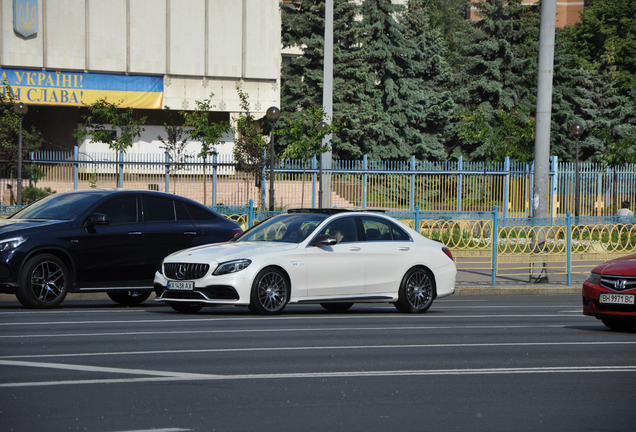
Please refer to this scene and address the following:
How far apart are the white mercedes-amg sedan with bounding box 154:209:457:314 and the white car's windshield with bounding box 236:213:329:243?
2cm

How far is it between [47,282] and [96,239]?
3.05 ft

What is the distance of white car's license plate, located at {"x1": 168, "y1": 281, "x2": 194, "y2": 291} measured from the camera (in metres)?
11.8

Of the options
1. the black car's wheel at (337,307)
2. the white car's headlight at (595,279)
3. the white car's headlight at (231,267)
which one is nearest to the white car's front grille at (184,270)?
the white car's headlight at (231,267)

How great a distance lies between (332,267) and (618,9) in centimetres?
5669

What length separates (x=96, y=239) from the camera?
1289cm

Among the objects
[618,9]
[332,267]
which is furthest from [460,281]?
[618,9]

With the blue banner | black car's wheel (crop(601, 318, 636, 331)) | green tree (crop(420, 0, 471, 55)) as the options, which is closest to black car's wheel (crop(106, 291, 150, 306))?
black car's wheel (crop(601, 318, 636, 331))

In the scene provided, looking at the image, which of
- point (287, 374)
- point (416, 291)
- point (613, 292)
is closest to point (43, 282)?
point (416, 291)

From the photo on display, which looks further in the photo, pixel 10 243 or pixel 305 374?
pixel 10 243

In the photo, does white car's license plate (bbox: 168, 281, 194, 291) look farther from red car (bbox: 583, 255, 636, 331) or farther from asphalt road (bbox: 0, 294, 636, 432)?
red car (bbox: 583, 255, 636, 331)

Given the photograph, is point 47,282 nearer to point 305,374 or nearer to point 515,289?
point 305,374

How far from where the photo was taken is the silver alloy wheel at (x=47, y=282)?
40.7 feet

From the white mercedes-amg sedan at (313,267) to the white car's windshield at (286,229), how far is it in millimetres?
17

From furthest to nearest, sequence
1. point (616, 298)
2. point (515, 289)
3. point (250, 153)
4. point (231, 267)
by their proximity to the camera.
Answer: point (250, 153) < point (515, 289) < point (231, 267) < point (616, 298)
